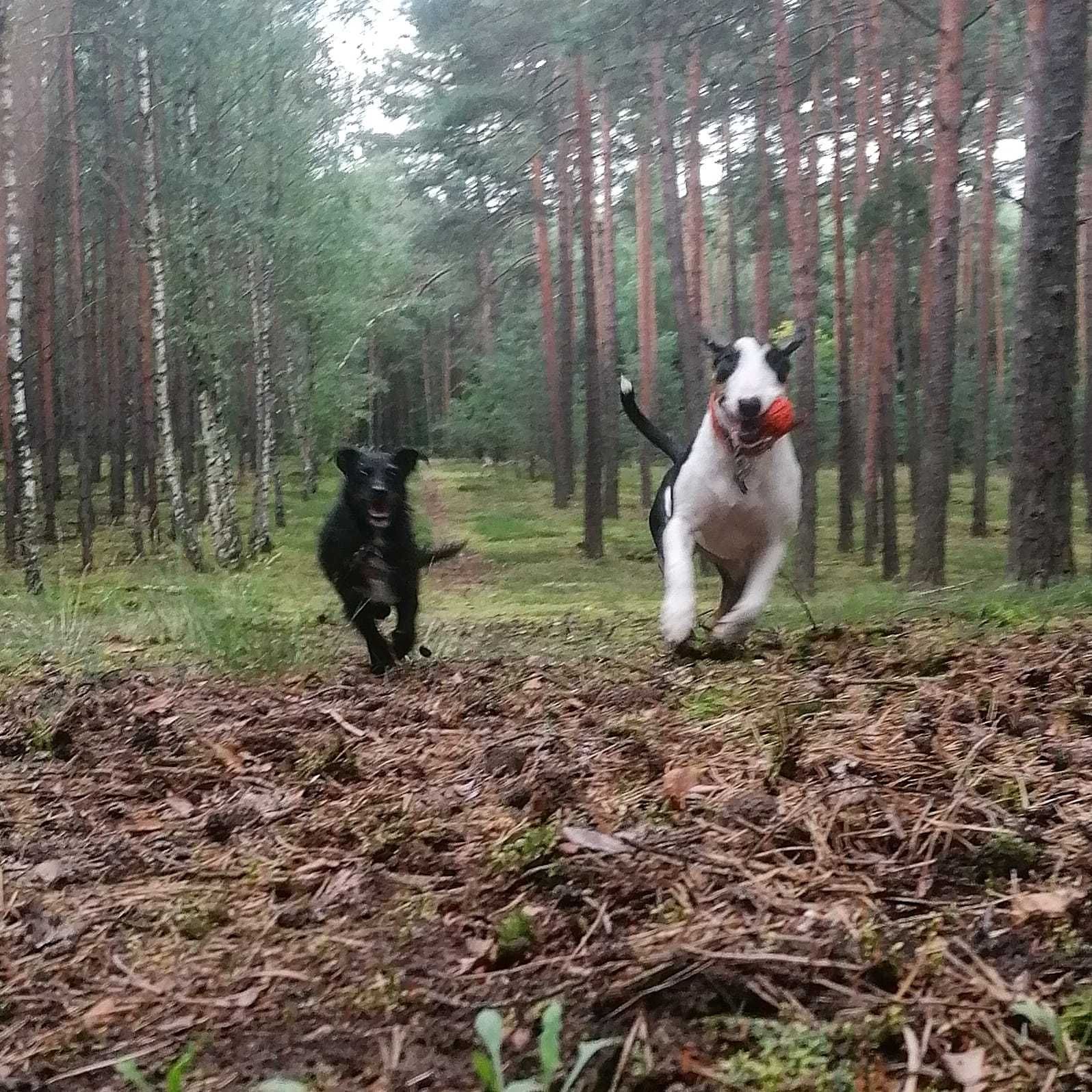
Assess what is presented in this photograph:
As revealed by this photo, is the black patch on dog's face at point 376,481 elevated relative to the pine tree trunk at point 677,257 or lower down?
lower down

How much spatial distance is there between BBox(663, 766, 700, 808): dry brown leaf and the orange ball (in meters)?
2.52

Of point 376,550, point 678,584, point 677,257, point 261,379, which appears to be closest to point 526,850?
point 678,584

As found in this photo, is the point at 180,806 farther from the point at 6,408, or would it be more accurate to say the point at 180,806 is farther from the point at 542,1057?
the point at 6,408

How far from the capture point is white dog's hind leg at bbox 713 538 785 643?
509cm

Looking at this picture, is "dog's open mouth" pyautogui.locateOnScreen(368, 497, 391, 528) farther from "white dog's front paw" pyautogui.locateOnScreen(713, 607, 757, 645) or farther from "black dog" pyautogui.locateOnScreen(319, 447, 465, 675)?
"white dog's front paw" pyautogui.locateOnScreen(713, 607, 757, 645)

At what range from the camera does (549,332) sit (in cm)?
2486

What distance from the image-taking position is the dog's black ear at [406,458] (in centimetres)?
566

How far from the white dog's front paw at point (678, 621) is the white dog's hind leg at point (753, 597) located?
0.76 ft

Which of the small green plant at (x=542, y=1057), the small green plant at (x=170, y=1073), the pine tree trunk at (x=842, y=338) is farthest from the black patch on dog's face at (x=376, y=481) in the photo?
the pine tree trunk at (x=842, y=338)

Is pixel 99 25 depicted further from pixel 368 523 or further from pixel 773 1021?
pixel 773 1021

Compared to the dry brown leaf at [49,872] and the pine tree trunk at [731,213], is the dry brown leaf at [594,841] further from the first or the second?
the pine tree trunk at [731,213]

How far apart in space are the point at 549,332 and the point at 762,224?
9479mm

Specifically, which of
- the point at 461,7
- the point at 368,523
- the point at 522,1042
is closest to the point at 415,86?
the point at 461,7

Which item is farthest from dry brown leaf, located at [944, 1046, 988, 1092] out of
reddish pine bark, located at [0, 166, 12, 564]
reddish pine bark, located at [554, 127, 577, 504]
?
reddish pine bark, located at [554, 127, 577, 504]
